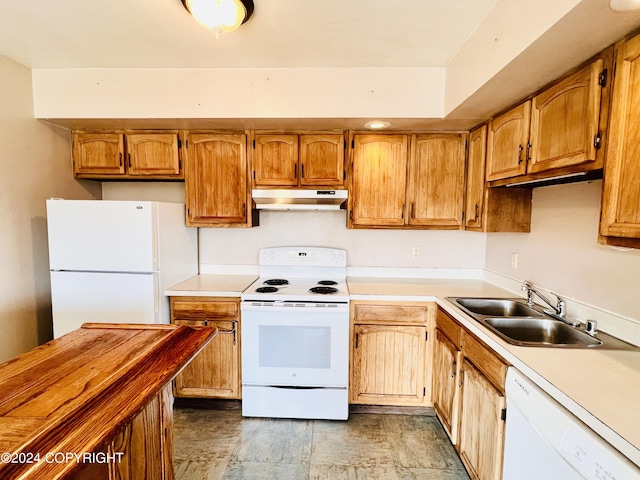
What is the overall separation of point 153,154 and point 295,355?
1.95 metres

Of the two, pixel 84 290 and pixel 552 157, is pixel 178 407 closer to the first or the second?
pixel 84 290

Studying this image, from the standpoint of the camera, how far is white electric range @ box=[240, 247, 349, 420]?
2.26 m

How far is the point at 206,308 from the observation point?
235 centimetres

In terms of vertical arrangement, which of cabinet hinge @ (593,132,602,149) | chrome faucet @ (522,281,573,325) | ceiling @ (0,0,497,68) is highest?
ceiling @ (0,0,497,68)

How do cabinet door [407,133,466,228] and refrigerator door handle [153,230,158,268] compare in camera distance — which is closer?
refrigerator door handle [153,230,158,268]

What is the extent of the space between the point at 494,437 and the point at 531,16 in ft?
6.05

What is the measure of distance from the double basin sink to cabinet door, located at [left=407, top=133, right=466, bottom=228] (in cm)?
69

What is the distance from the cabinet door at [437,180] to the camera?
2480 millimetres

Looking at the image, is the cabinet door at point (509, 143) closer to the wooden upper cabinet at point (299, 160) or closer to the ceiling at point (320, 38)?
the ceiling at point (320, 38)

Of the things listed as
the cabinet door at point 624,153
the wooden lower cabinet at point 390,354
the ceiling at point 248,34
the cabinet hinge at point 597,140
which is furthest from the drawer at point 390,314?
the ceiling at point 248,34

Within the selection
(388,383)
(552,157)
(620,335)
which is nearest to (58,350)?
(388,383)

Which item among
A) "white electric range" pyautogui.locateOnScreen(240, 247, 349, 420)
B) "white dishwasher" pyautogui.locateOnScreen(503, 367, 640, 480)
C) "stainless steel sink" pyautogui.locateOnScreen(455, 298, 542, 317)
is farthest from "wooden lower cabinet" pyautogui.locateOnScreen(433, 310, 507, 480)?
"white electric range" pyautogui.locateOnScreen(240, 247, 349, 420)

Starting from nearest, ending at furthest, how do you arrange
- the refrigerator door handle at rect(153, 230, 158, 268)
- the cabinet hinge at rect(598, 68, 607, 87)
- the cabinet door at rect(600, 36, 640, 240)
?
the cabinet door at rect(600, 36, 640, 240) → the cabinet hinge at rect(598, 68, 607, 87) → the refrigerator door handle at rect(153, 230, 158, 268)

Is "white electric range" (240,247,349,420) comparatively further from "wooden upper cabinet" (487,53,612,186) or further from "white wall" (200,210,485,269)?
"wooden upper cabinet" (487,53,612,186)
